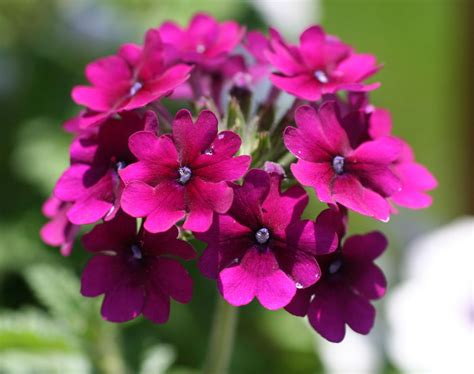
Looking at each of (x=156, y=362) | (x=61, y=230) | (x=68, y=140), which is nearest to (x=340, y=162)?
(x=61, y=230)

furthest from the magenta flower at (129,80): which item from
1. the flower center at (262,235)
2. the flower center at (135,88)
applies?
the flower center at (262,235)

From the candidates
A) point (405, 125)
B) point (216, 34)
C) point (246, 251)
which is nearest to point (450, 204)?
point (405, 125)

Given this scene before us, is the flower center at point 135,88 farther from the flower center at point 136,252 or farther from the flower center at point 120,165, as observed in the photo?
the flower center at point 136,252

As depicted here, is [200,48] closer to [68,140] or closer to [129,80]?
[129,80]

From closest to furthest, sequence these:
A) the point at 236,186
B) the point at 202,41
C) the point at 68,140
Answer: the point at 236,186
the point at 202,41
the point at 68,140

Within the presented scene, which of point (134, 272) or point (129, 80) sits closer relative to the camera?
point (134, 272)

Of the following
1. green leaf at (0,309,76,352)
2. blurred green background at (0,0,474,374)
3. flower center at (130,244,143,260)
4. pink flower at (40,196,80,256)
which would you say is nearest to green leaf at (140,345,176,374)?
blurred green background at (0,0,474,374)
